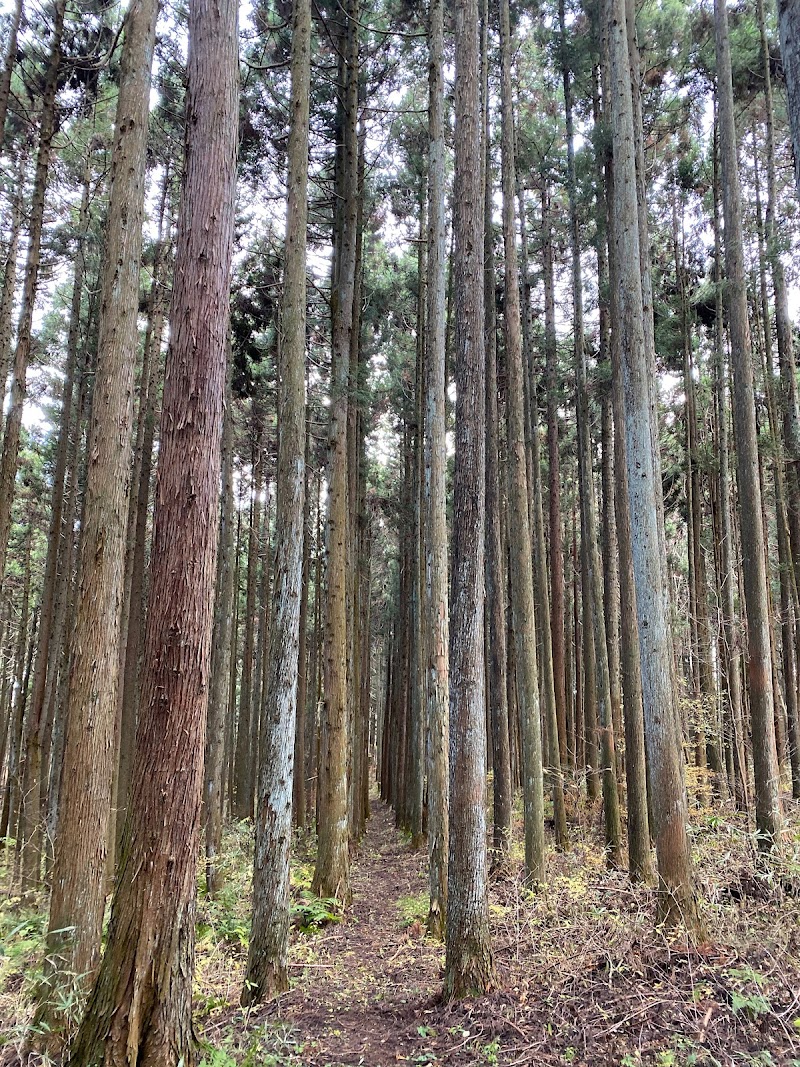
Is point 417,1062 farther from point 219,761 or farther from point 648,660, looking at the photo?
point 219,761

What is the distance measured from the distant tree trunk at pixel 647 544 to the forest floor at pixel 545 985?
0.59 m

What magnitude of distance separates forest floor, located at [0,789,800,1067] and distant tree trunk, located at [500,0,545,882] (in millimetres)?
934

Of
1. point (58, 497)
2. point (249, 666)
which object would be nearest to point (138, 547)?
point (58, 497)

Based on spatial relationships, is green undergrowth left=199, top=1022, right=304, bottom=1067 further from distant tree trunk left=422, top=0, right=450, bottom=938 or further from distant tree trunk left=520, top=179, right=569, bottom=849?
distant tree trunk left=520, top=179, right=569, bottom=849

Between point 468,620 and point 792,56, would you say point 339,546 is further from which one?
point 792,56

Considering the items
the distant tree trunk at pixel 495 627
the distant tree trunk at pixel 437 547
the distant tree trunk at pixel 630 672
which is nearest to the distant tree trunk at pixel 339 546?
the distant tree trunk at pixel 437 547

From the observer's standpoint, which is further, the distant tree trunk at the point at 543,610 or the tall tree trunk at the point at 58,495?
the distant tree trunk at the point at 543,610

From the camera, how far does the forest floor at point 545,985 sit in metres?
4.34

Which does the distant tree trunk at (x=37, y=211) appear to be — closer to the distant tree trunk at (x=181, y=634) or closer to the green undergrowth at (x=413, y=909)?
the distant tree trunk at (x=181, y=634)

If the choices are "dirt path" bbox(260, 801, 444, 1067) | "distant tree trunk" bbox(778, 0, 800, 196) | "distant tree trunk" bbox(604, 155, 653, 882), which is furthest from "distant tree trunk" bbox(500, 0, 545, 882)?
"distant tree trunk" bbox(778, 0, 800, 196)

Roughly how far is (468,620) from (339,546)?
405cm

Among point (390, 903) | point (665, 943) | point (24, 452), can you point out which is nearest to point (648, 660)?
point (665, 943)

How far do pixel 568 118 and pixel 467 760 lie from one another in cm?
1196

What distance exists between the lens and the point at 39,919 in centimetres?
555
